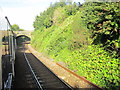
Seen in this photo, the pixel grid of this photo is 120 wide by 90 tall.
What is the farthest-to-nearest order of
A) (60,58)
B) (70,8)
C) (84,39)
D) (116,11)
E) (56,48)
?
(70,8), (56,48), (60,58), (84,39), (116,11)

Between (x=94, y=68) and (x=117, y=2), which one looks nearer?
(x=117, y=2)

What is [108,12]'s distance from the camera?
29.7 ft

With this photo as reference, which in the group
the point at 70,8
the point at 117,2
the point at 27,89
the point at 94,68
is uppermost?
the point at 70,8

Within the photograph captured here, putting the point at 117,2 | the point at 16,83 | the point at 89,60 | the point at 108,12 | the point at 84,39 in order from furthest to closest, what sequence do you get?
the point at 84,39, the point at 89,60, the point at 16,83, the point at 117,2, the point at 108,12

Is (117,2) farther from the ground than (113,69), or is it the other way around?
(117,2)

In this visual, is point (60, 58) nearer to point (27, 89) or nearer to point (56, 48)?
point (56, 48)

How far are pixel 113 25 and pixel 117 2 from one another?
1.81m

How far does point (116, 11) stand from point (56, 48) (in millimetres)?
13790

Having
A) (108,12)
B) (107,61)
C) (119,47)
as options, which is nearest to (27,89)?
(107,61)

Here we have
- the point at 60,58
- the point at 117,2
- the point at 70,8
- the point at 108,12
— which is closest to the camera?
the point at 108,12

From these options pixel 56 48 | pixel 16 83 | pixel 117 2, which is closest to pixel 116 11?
pixel 117 2

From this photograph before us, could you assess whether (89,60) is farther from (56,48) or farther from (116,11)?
(56,48)

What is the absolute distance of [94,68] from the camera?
1098 cm

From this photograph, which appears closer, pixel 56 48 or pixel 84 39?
pixel 84 39
